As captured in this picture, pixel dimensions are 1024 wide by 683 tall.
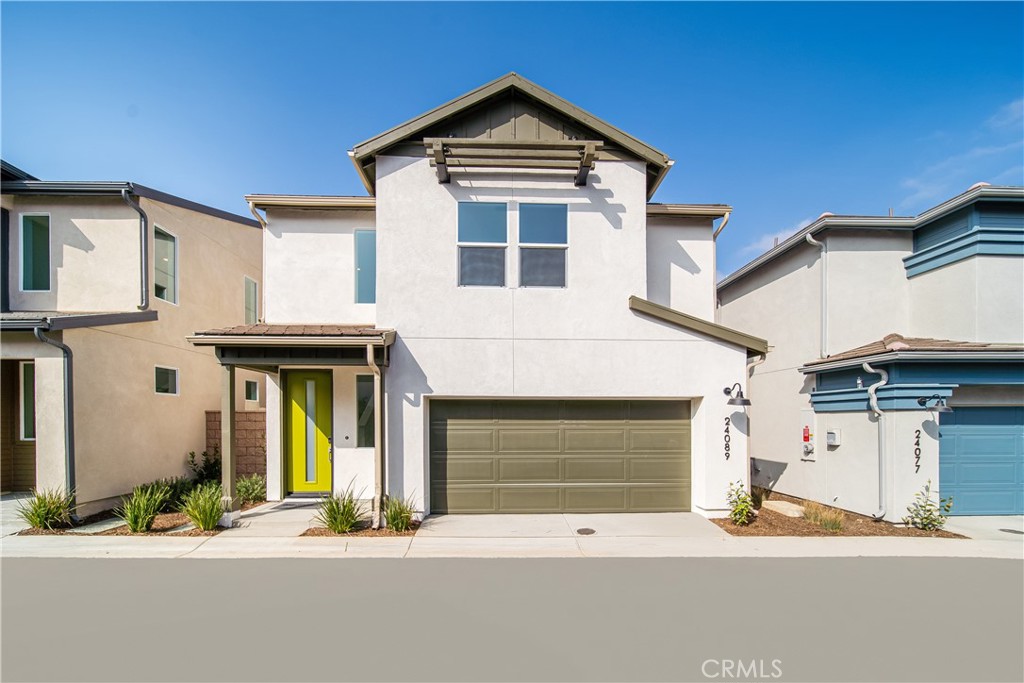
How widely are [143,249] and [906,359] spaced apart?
15.4 metres

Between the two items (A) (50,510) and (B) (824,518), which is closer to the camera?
(A) (50,510)

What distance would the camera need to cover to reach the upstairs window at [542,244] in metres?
8.96

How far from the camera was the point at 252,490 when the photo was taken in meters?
Answer: 9.73

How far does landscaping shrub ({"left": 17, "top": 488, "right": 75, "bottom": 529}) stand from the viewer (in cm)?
768

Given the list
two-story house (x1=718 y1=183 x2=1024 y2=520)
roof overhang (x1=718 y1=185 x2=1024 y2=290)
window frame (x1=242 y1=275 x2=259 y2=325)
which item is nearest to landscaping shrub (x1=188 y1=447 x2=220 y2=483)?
window frame (x1=242 y1=275 x2=259 y2=325)

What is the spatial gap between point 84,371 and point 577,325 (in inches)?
355

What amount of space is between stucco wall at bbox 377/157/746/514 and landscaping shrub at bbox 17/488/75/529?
221 inches

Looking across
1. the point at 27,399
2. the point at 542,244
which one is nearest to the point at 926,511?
the point at 542,244

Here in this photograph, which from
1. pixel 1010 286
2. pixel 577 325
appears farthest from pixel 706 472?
pixel 1010 286

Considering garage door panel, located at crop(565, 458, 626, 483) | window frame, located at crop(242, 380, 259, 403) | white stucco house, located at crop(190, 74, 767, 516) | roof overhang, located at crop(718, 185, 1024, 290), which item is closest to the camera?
white stucco house, located at crop(190, 74, 767, 516)

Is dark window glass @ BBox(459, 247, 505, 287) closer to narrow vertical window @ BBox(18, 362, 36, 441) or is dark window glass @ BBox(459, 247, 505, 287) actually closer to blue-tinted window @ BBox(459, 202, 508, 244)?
blue-tinted window @ BBox(459, 202, 508, 244)

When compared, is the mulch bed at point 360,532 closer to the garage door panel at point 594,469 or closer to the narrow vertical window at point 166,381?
the garage door panel at point 594,469

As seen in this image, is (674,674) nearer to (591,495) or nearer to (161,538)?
(591,495)

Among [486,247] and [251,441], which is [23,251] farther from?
[486,247]
